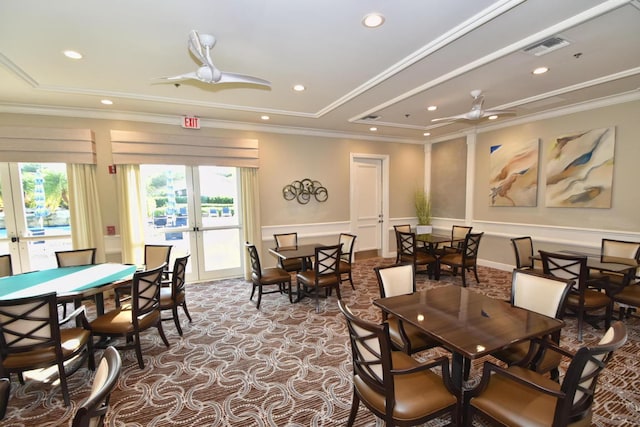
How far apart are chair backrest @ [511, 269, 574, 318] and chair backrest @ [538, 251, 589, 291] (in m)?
0.95

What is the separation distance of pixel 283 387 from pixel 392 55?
11.3 ft

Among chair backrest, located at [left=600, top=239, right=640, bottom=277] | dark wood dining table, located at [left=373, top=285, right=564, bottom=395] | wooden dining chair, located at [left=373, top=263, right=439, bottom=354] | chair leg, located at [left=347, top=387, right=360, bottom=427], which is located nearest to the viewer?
dark wood dining table, located at [left=373, top=285, right=564, bottom=395]

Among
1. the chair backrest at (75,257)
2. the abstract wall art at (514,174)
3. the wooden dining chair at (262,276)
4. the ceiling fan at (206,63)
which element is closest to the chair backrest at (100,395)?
the ceiling fan at (206,63)

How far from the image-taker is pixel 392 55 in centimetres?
305

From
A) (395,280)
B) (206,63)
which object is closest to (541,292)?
(395,280)

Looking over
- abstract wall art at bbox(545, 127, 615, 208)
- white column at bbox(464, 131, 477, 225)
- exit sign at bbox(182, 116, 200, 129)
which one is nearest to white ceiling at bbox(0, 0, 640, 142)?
exit sign at bbox(182, 116, 200, 129)

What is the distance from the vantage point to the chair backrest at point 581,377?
1289 mm

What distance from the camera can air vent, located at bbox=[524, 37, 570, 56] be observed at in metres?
2.73

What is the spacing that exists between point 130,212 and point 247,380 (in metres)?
3.69

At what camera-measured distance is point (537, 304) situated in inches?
93.1

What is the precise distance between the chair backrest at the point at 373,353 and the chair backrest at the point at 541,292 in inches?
63.0

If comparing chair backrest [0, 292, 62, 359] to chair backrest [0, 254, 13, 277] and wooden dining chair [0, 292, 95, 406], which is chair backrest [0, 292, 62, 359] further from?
chair backrest [0, 254, 13, 277]

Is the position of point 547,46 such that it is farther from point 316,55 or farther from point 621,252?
point 621,252

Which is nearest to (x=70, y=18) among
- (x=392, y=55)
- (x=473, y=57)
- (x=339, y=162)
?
(x=392, y=55)
